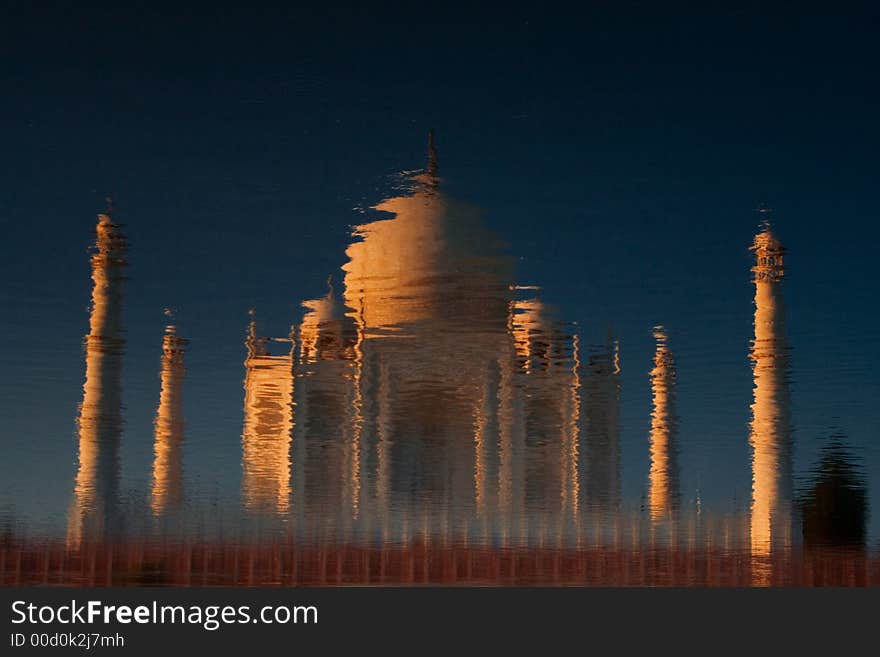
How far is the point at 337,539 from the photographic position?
23.2ft

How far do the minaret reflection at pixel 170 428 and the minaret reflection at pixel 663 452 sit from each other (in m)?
4.66

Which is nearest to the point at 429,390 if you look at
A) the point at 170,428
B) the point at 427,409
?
the point at 427,409

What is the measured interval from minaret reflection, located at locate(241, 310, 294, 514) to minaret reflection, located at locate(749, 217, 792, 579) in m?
4.50

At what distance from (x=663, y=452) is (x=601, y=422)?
4.17 ft

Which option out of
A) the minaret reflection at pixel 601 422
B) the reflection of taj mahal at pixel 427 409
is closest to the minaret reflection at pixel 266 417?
the reflection of taj mahal at pixel 427 409

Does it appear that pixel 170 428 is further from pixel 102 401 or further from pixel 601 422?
pixel 601 422

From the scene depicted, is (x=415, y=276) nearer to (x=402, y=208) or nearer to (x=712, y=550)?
(x=402, y=208)

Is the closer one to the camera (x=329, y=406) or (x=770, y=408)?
(x=770, y=408)

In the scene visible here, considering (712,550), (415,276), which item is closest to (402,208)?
(415,276)

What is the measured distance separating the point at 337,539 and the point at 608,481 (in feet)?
13.0

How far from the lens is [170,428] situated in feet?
31.0

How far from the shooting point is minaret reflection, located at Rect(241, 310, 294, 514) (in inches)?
370

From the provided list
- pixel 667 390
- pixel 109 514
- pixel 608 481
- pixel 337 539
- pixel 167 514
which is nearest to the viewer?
pixel 337 539

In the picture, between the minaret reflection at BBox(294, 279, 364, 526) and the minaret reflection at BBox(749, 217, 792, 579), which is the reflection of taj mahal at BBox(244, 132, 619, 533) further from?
the minaret reflection at BBox(749, 217, 792, 579)
